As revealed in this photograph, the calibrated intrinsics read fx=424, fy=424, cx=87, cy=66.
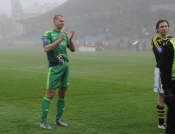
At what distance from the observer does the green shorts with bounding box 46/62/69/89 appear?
6.90m

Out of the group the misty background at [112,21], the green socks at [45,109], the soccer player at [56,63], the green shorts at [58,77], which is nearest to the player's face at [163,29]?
the soccer player at [56,63]

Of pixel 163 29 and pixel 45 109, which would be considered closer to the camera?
pixel 163 29

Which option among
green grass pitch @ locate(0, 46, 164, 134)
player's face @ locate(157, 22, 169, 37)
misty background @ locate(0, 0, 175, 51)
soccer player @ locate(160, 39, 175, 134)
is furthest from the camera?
misty background @ locate(0, 0, 175, 51)

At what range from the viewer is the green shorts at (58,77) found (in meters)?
6.90

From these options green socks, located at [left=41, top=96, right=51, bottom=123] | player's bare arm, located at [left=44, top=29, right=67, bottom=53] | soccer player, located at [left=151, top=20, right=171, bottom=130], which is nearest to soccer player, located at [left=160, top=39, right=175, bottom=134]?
soccer player, located at [left=151, top=20, right=171, bottom=130]

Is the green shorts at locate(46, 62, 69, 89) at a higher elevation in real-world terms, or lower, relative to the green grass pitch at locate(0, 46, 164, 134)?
higher

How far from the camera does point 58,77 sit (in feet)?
22.7

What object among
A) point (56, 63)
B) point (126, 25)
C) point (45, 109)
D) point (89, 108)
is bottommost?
point (89, 108)

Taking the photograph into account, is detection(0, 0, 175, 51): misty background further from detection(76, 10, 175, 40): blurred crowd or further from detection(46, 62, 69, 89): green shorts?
detection(46, 62, 69, 89): green shorts

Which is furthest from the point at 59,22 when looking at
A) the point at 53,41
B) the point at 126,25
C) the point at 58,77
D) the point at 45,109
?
the point at 126,25

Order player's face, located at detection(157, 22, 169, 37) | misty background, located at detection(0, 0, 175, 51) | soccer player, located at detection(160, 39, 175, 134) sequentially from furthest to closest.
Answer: misty background, located at detection(0, 0, 175, 51) < player's face, located at detection(157, 22, 169, 37) < soccer player, located at detection(160, 39, 175, 134)

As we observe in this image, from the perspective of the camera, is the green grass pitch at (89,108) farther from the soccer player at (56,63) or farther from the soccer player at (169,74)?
the soccer player at (169,74)

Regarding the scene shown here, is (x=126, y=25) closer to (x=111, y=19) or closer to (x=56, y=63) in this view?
(x=111, y=19)

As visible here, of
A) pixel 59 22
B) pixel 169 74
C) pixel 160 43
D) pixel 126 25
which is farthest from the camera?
pixel 126 25
